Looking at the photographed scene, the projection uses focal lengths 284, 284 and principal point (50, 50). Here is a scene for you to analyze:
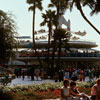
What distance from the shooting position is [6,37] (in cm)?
1339

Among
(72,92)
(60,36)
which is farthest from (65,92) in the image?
(60,36)

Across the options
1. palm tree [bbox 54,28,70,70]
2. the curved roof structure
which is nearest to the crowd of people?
palm tree [bbox 54,28,70,70]

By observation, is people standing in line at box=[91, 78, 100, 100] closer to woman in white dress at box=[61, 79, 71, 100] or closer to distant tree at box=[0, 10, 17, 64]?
woman in white dress at box=[61, 79, 71, 100]

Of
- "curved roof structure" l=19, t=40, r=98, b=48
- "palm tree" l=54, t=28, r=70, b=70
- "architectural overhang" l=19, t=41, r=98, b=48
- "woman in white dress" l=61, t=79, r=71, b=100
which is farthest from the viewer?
"architectural overhang" l=19, t=41, r=98, b=48

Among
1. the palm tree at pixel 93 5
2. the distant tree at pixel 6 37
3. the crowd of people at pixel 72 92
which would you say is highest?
the palm tree at pixel 93 5

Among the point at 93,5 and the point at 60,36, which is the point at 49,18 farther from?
the point at 93,5

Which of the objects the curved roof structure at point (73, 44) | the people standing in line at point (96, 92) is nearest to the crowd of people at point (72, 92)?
the people standing in line at point (96, 92)

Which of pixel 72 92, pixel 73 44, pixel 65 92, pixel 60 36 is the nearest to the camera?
pixel 65 92

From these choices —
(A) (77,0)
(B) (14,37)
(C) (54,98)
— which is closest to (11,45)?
(B) (14,37)

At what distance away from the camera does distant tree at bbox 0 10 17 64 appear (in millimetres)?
13180

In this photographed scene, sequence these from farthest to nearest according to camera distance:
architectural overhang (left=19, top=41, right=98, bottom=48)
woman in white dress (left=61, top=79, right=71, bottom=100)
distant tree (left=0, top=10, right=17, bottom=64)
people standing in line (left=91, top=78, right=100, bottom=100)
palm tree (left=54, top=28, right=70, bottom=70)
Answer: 1. architectural overhang (left=19, top=41, right=98, bottom=48)
2. palm tree (left=54, top=28, right=70, bottom=70)
3. distant tree (left=0, top=10, right=17, bottom=64)
4. people standing in line (left=91, top=78, right=100, bottom=100)
5. woman in white dress (left=61, top=79, right=71, bottom=100)

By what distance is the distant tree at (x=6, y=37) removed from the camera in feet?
43.2

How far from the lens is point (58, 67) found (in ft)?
134

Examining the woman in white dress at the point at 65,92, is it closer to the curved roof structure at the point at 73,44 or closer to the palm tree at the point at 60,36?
the palm tree at the point at 60,36
